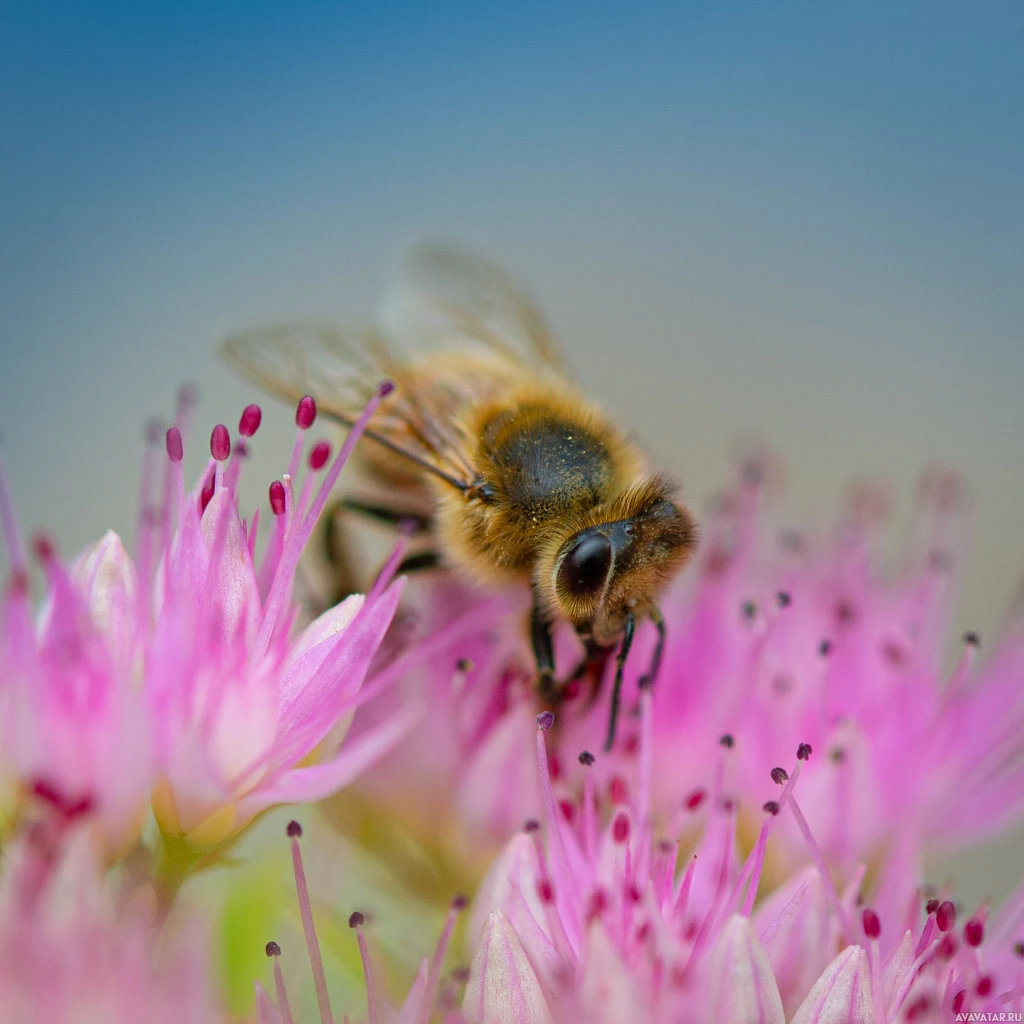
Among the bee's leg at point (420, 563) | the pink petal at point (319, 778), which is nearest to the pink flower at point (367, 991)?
the pink petal at point (319, 778)

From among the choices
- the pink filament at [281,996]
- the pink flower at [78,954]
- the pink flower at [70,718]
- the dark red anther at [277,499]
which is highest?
the dark red anther at [277,499]

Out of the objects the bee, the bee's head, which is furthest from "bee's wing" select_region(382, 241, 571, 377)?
the bee's head

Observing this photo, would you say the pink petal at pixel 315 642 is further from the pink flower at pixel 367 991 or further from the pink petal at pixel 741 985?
the pink petal at pixel 741 985

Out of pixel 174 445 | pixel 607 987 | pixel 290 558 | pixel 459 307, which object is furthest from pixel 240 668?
pixel 459 307

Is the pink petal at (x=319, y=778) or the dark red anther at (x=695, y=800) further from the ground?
the dark red anther at (x=695, y=800)

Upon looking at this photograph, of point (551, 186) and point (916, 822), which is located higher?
→ point (551, 186)

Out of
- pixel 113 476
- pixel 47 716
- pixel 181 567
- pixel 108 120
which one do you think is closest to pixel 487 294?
pixel 181 567

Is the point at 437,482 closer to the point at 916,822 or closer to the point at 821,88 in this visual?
the point at 916,822
